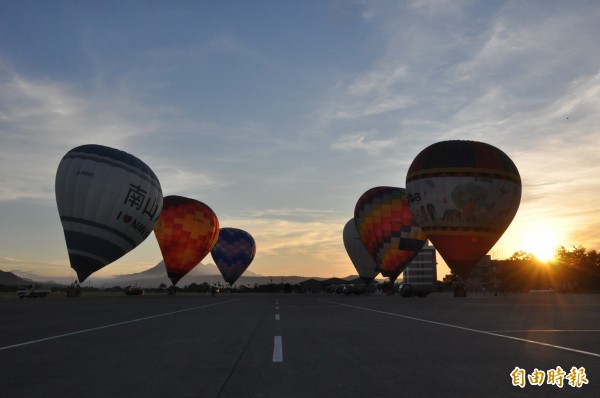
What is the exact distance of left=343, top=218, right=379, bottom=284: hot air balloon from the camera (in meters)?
80.8

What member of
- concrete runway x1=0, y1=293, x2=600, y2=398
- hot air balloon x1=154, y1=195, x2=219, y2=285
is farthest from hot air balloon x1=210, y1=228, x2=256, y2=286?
concrete runway x1=0, y1=293, x2=600, y2=398

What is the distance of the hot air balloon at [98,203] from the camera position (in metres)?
42.4

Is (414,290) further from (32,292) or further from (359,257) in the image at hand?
(32,292)

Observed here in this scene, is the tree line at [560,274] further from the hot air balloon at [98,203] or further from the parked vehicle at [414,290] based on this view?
the hot air balloon at [98,203]

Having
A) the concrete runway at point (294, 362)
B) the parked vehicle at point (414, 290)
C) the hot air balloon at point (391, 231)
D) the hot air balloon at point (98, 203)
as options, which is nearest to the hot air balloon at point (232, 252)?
the hot air balloon at point (391, 231)

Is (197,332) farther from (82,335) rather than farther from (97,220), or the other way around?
(97,220)

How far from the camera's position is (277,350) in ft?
32.5

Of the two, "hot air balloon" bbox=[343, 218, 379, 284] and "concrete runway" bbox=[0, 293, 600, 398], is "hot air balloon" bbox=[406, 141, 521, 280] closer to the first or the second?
"concrete runway" bbox=[0, 293, 600, 398]

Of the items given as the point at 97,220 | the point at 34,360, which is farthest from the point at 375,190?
the point at 34,360

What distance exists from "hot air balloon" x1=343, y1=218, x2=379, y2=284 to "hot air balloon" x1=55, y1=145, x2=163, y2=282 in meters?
41.4

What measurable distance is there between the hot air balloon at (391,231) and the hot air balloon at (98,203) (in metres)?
26.1

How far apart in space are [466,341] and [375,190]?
51767 millimetres

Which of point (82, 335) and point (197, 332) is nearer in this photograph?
point (82, 335)

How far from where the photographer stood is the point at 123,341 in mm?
11562
